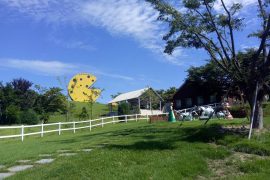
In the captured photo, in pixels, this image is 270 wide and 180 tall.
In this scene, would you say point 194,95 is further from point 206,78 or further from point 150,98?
point 206,78

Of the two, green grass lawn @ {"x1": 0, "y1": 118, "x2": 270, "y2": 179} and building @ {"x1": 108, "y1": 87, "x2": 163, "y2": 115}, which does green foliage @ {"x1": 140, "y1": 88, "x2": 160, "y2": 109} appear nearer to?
building @ {"x1": 108, "y1": 87, "x2": 163, "y2": 115}

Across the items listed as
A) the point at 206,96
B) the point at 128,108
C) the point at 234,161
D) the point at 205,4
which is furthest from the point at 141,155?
the point at 206,96

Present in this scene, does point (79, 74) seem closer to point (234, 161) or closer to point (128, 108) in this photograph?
point (128, 108)

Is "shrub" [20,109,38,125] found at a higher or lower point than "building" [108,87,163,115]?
lower

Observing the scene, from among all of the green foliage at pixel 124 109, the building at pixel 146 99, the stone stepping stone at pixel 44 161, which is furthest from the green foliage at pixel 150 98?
the stone stepping stone at pixel 44 161

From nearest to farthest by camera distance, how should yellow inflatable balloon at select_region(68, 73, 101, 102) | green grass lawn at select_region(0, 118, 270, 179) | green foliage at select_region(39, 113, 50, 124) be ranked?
green grass lawn at select_region(0, 118, 270, 179) < green foliage at select_region(39, 113, 50, 124) < yellow inflatable balloon at select_region(68, 73, 101, 102)

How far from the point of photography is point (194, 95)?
67.2 meters

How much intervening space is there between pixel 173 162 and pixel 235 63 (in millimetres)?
7032

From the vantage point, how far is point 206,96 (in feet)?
215

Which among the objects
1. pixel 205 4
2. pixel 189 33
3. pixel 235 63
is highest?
pixel 205 4

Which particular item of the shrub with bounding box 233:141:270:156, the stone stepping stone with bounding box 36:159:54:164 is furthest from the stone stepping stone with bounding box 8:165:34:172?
the shrub with bounding box 233:141:270:156

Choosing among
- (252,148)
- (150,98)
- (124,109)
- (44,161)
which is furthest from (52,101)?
(252,148)

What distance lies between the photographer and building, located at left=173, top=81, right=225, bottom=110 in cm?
6259

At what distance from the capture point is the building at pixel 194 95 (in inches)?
2464
